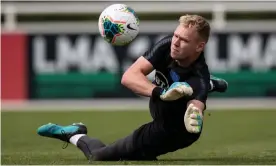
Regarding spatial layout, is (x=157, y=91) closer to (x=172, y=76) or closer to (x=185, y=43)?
(x=172, y=76)

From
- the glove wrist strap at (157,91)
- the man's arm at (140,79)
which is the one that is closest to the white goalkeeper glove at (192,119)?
the glove wrist strap at (157,91)

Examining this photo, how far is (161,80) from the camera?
905cm

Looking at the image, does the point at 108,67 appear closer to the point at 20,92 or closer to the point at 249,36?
the point at 20,92

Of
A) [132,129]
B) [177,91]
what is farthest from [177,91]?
[132,129]

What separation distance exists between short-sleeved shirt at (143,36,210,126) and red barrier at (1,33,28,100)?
10709 mm

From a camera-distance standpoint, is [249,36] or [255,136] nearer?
[255,136]

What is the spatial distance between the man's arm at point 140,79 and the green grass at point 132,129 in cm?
80

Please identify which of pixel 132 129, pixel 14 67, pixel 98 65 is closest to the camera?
pixel 132 129

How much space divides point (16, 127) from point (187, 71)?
6.34 meters

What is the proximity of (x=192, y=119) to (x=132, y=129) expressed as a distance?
19.1 feet

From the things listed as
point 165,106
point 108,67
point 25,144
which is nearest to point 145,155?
point 165,106

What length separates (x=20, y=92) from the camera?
19.3 metres

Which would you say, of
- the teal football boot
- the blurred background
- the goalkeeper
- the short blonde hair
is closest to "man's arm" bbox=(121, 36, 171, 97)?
the goalkeeper

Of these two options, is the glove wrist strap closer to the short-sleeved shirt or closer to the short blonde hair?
the short-sleeved shirt
